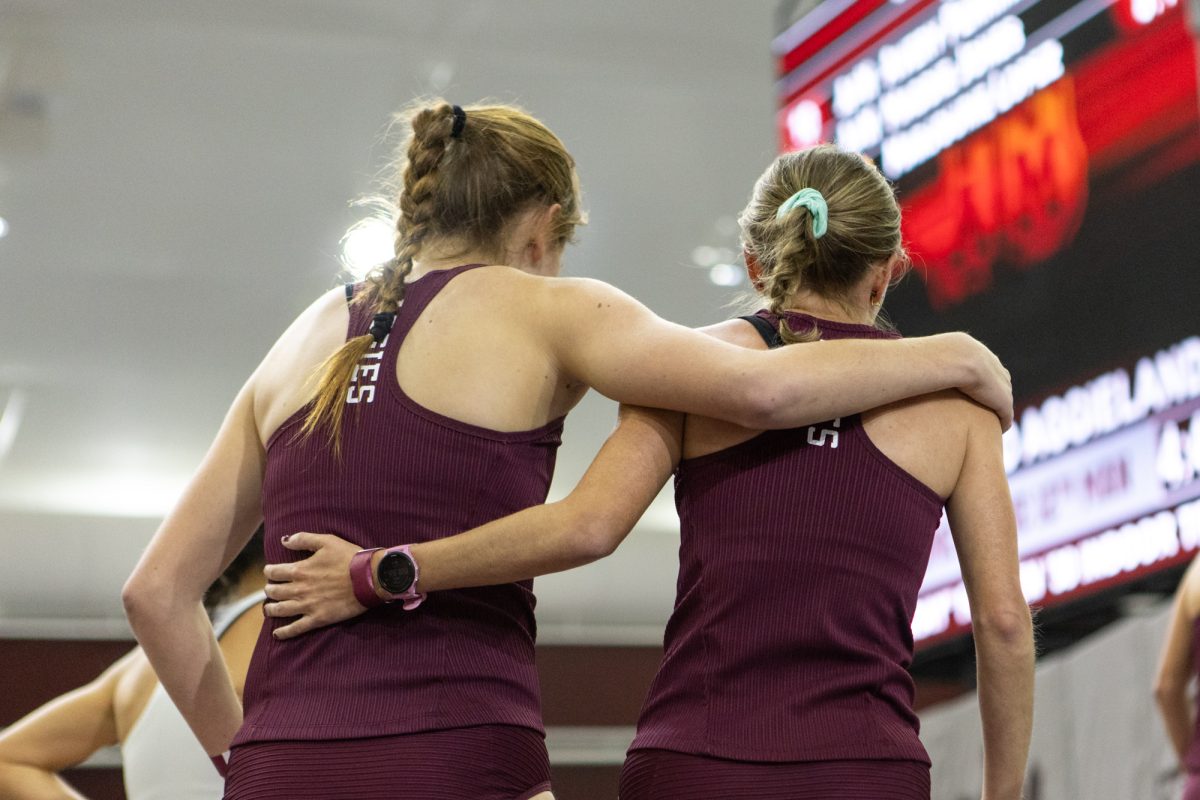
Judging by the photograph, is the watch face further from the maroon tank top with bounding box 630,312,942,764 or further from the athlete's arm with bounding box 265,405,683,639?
the maroon tank top with bounding box 630,312,942,764

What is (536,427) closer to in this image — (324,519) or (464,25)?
(324,519)

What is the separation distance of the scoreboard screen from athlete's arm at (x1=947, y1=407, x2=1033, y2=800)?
1.57 metres

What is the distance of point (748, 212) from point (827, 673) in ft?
1.81

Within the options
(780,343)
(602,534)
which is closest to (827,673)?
(602,534)

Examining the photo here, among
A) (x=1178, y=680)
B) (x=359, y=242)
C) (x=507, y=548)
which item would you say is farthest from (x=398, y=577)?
(x=1178, y=680)

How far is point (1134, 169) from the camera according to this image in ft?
11.8

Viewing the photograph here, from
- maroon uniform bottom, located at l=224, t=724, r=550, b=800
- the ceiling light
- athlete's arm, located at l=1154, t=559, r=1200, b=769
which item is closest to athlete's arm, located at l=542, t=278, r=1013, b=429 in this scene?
maroon uniform bottom, located at l=224, t=724, r=550, b=800

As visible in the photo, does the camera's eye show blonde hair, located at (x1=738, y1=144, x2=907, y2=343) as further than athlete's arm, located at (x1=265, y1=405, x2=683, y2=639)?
Yes

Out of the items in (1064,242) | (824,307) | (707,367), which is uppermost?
(1064,242)

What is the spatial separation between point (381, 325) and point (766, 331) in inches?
15.8

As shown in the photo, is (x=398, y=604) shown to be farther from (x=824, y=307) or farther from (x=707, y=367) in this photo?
(x=824, y=307)

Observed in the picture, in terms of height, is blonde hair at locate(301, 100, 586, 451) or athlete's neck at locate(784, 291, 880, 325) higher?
blonde hair at locate(301, 100, 586, 451)

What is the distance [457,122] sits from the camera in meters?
1.62

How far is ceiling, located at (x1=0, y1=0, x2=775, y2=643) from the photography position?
540 centimetres
